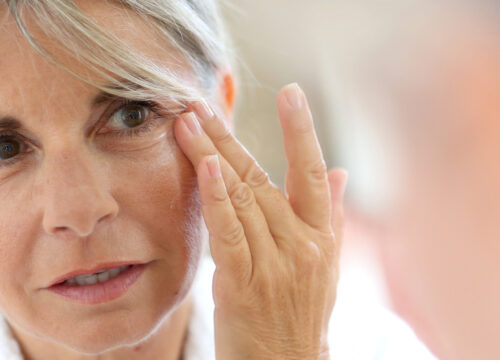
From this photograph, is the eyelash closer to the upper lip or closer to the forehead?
the forehead

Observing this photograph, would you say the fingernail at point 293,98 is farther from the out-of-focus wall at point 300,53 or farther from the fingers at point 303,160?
the out-of-focus wall at point 300,53

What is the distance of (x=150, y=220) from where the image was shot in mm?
1171

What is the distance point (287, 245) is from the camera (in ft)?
4.07

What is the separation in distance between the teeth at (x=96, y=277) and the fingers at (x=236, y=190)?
0.80ft

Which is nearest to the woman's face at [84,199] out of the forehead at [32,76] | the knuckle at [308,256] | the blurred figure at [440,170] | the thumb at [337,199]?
the forehead at [32,76]

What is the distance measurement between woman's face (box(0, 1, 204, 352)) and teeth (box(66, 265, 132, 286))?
4 cm

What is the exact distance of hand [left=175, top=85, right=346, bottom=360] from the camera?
46.3 inches

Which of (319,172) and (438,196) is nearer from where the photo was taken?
Result: (319,172)

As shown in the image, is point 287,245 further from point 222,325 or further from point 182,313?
point 182,313

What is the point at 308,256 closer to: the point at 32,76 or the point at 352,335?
the point at 352,335

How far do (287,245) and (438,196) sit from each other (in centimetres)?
162

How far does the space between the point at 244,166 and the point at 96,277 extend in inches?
14.2

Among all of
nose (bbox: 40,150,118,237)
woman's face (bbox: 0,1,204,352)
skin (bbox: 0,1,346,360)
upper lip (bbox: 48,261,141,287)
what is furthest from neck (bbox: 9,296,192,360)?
nose (bbox: 40,150,118,237)

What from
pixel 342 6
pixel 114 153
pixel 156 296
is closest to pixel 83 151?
pixel 114 153
